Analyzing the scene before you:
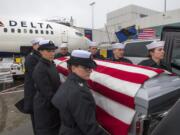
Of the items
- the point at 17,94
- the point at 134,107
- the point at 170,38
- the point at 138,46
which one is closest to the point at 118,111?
the point at 134,107

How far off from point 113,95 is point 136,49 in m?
5.17

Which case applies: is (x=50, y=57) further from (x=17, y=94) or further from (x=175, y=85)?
(x=17, y=94)

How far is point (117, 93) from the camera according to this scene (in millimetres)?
2297

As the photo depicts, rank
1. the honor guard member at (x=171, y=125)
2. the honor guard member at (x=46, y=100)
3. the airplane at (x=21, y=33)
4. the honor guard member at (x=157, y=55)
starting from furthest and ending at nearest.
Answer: the airplane at (x=21, y=33) → the honor guard member at (x=157, y=55) → the honor guard member at (x=46, y=100) → the honor guard member at (x=171, y=125)

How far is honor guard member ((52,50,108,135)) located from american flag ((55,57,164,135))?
0.53 ft

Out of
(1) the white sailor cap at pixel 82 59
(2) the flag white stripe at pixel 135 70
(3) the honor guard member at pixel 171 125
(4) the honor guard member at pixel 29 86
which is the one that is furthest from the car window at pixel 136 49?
(3) the honor guard member at pixel 171 125

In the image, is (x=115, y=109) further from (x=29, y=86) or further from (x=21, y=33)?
(x=21, y=33)

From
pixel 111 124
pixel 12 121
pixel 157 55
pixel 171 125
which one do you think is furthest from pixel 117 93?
pixel 12 121

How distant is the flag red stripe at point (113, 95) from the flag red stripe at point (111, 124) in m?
0.15

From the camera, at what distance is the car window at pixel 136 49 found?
708 cm

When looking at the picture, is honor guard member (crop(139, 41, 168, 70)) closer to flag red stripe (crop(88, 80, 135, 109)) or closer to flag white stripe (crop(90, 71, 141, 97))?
flag white stripe (crop(90, 71, 141, 97))

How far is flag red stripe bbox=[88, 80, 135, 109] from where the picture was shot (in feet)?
6.91

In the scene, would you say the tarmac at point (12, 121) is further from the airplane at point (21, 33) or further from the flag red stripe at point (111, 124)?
the airplane at point (21, 33)

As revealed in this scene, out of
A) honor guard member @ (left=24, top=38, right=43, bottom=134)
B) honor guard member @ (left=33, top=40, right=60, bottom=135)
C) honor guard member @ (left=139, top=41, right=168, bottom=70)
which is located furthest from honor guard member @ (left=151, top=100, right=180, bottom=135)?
honor guard member @ (left=24, top=38, right=43, bottom=134)
